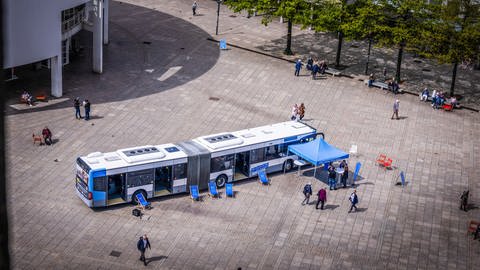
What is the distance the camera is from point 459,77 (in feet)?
205

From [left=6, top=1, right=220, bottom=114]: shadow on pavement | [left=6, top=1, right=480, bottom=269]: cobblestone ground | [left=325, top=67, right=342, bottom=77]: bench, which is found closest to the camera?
[left=6, top=1, right=480, bottom=269]: cobblestone ground

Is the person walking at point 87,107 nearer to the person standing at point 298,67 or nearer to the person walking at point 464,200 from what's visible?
the person standing at point 298,67

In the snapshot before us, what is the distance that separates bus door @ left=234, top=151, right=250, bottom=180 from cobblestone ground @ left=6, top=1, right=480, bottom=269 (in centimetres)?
66

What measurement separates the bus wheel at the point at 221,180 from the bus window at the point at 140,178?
14.1ft

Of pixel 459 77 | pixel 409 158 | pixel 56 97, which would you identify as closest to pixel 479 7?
pixel 459 77

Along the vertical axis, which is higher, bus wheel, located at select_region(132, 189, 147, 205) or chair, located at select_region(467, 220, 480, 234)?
bus wheel, located at select_region(132, 189, 147, 205)

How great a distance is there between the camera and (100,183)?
34.9 meters

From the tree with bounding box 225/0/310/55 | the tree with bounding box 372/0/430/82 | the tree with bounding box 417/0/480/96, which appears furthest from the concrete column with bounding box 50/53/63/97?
the tree with bounding box 417/0/480/96

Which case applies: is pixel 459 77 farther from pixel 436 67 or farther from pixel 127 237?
pixel 127 237

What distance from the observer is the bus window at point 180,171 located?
122 ft

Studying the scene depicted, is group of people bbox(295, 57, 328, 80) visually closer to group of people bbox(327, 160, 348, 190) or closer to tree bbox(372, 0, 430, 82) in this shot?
tree bbox(372, 0, 430, 82)

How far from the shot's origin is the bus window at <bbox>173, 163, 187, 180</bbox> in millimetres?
37094

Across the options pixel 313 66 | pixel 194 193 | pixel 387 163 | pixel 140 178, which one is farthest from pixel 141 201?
pixel 313 66

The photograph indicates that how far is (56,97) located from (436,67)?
3529cm
